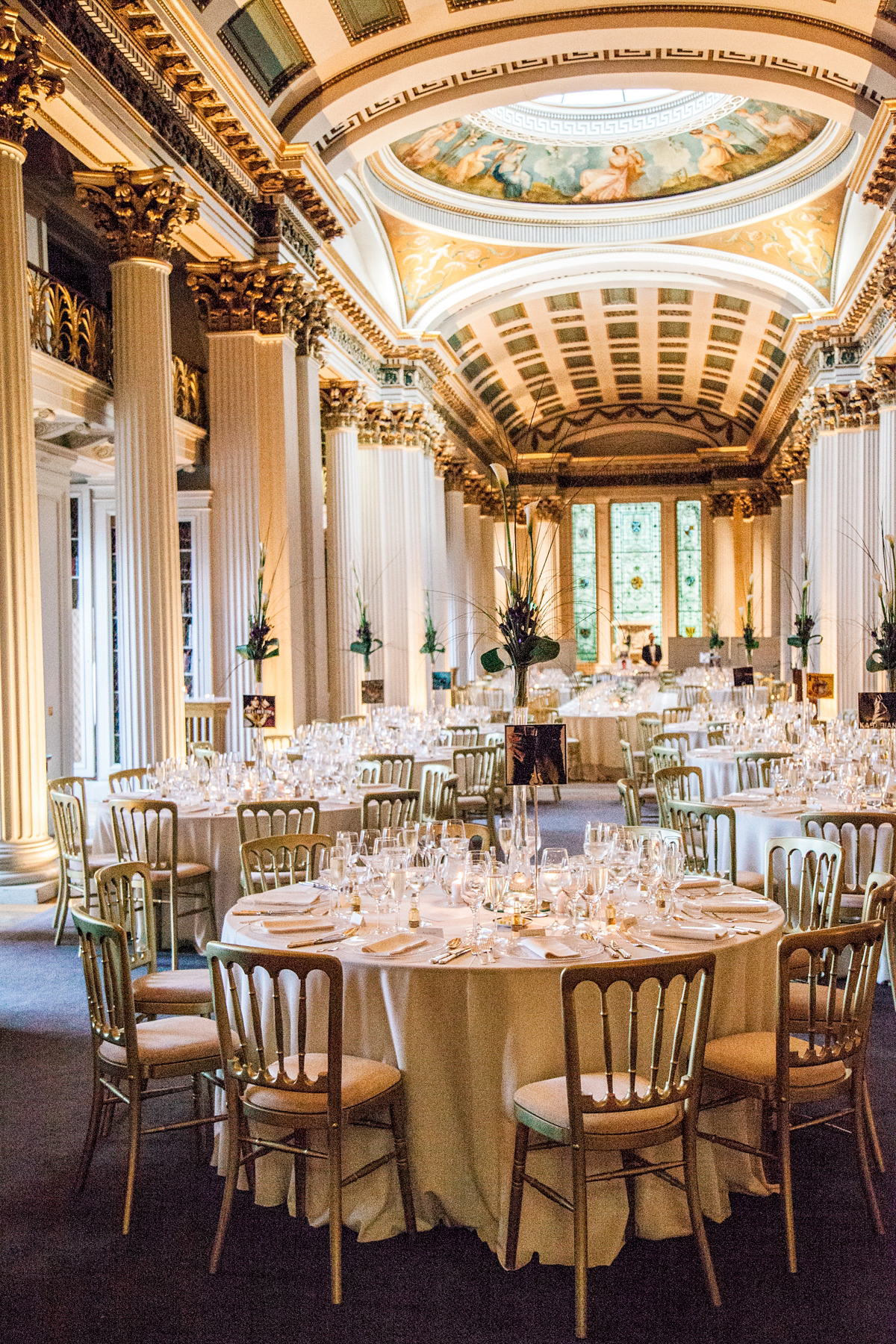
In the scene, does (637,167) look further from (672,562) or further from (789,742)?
(672,562)

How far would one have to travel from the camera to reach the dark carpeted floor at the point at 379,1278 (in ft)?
10.5

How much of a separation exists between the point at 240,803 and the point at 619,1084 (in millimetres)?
3622

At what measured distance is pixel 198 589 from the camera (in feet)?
46.1

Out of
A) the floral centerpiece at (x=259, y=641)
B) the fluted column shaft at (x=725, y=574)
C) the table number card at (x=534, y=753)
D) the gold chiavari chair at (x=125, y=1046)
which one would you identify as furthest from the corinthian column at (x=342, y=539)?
the fluted column shaft at (x=725, y=574)

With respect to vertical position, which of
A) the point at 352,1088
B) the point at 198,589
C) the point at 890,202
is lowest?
the point at 352,1088

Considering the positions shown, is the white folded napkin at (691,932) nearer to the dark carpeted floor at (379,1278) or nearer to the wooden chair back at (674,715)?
the dark carpeted floor at (379,1278)

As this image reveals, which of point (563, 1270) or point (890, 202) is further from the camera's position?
point (890, 202)

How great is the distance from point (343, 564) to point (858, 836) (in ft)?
34.5

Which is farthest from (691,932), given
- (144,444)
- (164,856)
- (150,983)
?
(144,444)

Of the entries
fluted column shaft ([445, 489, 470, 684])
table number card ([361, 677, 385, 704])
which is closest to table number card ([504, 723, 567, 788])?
table number card ([361, 677, 385, 704])

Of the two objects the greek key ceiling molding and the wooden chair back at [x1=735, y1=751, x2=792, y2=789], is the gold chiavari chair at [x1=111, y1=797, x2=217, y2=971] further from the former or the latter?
the greek key ceiling molding

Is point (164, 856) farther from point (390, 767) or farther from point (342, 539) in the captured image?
point (342, 539)

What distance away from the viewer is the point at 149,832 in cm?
709

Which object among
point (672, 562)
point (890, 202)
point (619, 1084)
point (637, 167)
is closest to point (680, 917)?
point (619, 1084)
